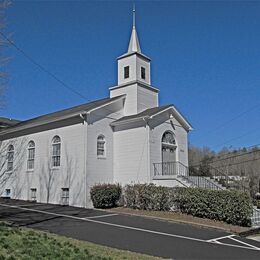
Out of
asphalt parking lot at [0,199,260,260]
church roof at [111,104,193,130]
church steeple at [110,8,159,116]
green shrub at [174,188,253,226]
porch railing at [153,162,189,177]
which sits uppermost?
church steeple at [110,8,159,116]

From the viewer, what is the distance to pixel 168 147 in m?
23.4

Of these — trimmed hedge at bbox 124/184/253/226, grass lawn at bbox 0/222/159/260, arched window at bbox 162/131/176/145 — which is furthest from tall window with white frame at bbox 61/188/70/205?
grass lawn at bbox 0/222/159/260

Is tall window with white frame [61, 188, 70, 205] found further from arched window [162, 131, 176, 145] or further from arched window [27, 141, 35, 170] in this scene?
arched window [162, 131, 176, 145]

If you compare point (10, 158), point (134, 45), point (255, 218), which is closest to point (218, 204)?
point (255, 218)

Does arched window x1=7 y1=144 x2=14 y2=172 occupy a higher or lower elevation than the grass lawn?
higher

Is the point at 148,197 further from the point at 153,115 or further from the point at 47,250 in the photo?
the point at 47,250

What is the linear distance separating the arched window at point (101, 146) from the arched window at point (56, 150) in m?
3.02

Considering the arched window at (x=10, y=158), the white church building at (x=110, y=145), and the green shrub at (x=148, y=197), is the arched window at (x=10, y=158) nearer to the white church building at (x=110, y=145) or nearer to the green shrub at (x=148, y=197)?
the white church building at (x=110, y=145)

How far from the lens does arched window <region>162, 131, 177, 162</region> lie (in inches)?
902

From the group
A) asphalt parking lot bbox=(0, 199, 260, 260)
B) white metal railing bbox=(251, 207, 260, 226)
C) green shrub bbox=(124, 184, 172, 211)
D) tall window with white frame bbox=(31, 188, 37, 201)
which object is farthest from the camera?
tall window with white frame bbox=(31, 188, 37, 201)

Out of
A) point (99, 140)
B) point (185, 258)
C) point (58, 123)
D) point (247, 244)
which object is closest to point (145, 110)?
point (99, 140)

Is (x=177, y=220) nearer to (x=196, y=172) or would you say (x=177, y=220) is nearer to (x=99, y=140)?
(x=99, y=140)

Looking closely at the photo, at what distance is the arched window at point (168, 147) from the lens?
902 inches

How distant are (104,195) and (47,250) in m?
12.4
